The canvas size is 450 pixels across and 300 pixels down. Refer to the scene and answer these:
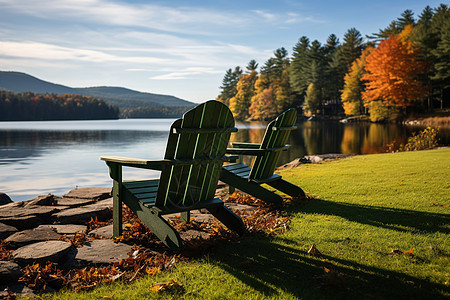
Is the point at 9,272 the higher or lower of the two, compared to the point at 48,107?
lower

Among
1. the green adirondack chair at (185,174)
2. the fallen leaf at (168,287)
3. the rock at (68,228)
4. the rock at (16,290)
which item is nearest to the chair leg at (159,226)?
the green adirondack chair at (185,174)

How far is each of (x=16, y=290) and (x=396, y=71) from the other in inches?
1540

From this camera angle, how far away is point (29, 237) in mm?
3641

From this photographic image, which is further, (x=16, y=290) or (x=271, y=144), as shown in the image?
(x=271, y=144)

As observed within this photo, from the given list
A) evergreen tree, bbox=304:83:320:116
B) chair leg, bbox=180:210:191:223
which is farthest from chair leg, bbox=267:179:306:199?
evergreen tree, bbox=304:83:320:116

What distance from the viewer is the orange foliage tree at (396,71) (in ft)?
117

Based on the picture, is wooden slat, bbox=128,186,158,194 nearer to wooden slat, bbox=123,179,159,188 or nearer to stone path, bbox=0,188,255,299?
wooden slat, bbox=123,179,159,188

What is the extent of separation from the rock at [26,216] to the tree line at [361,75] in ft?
121

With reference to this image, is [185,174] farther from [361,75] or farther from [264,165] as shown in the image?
[361,75]

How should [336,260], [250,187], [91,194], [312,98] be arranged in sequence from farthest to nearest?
1. [312,98]
2. [91,194]
3. [250,187]
4. [336,260]

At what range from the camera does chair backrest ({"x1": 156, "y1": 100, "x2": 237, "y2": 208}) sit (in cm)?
322

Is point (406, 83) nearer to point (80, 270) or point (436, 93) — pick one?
point (436, 93)

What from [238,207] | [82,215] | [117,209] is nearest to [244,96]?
[238,207]

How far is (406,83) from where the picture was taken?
119 feet
